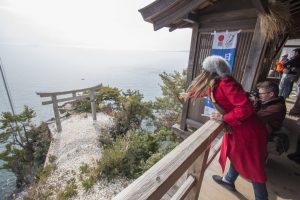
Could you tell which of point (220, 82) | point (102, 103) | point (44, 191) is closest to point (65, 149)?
point (44, 191)

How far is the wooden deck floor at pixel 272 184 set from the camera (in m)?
1.95

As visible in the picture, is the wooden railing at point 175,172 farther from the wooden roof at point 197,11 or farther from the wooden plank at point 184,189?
the wooden roof at point 197,11

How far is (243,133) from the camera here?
137 centimetres

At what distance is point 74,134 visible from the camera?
670cm

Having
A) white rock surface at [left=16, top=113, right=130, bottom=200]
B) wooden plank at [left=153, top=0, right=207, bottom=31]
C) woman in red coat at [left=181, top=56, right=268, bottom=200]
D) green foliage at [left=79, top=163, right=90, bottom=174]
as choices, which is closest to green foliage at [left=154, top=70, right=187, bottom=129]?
white rock surface at [left=16, top=113, right=130, bottom=200]

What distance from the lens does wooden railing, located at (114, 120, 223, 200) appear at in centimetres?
64

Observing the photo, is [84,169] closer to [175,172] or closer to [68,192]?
[68,192]

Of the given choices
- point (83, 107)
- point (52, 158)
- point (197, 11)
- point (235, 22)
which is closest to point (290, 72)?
point (235, 22)

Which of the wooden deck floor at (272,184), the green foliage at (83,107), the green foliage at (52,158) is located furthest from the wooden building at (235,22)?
the green foliage at (83,107)

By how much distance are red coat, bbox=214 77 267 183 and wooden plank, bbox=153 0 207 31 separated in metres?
1.89

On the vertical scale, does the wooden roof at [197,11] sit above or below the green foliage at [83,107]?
above

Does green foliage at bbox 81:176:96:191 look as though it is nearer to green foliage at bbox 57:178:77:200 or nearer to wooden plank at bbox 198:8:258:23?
green foliage at bbox 57:178:77:200

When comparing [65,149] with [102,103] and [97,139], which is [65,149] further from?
[102,103]

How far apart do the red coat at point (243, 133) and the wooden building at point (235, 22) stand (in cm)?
188
